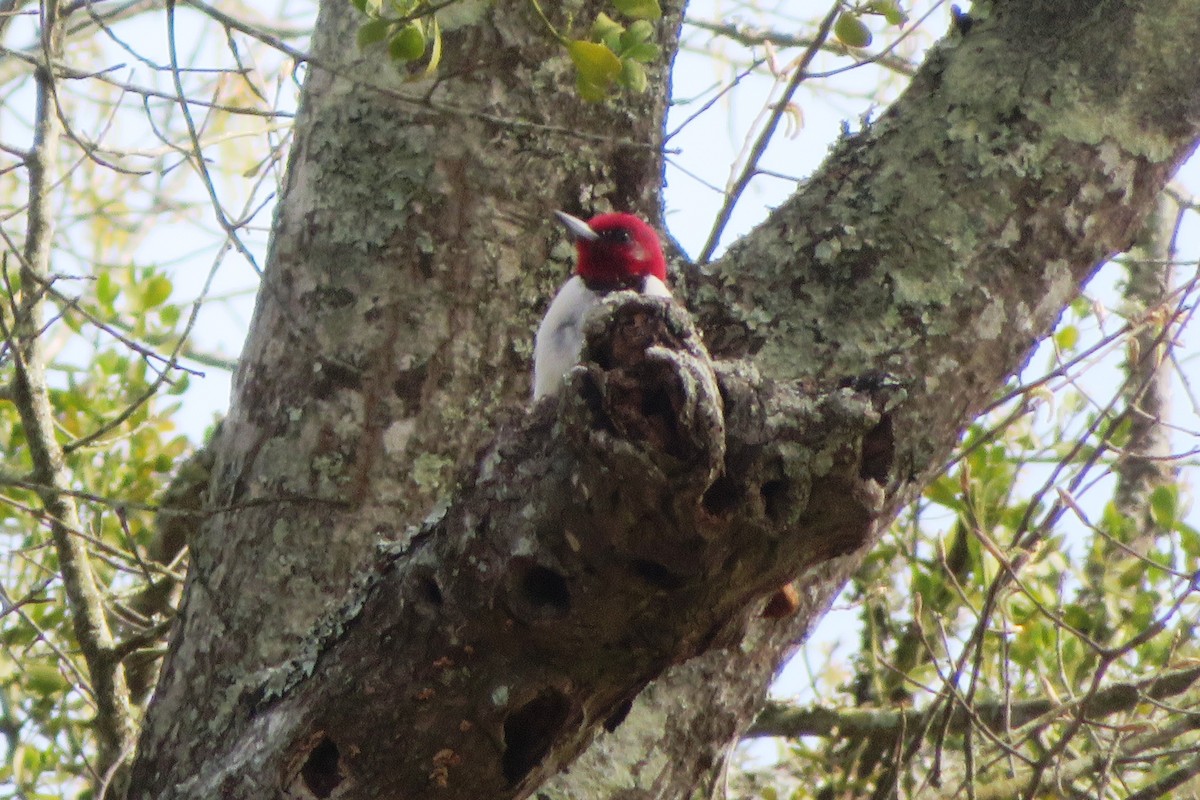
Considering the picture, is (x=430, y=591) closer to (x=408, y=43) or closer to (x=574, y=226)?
(x=408, y=43)

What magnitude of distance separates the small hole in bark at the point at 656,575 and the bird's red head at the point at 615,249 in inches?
43.9

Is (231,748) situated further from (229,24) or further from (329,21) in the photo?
(329,21)

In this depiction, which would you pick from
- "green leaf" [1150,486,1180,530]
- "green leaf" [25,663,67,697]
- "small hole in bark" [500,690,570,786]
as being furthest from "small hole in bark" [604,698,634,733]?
"green leaf" [1150,486,1180,530]

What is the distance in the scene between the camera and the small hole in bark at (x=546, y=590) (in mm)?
1825

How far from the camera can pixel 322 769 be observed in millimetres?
1988

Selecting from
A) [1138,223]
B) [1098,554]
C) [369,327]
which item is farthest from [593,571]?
[1098,554]

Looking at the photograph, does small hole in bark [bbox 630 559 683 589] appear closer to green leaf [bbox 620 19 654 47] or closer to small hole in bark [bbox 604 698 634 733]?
small hole in bark [bbox 604 698 634 733]

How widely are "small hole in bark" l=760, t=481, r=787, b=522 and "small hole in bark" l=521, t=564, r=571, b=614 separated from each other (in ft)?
0.98

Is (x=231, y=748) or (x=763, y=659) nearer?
(x=231, y=748)

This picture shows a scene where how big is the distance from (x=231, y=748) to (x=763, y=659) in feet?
3.37

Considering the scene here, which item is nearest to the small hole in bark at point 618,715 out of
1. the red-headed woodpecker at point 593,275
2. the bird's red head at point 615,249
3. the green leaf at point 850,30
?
the red-headed woodpecker at point 593,275

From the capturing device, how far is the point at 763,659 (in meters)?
2.59

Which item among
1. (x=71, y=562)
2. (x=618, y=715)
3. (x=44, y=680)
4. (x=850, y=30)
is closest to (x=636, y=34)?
(x=850, y=30)

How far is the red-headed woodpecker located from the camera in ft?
8.75
